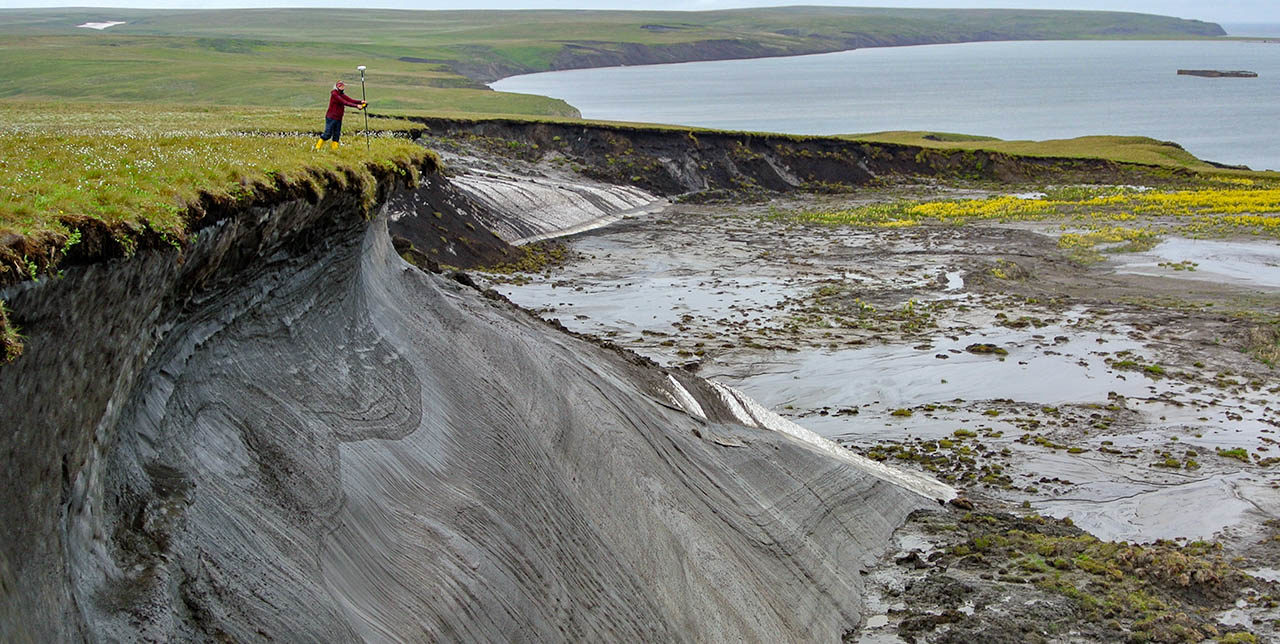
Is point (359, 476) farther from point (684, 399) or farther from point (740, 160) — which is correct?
point (740, 160)

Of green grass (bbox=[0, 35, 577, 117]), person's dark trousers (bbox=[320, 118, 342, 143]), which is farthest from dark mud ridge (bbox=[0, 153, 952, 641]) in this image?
green grass (bbox=[0, 35, 577, 117])

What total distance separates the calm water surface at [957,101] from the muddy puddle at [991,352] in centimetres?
4807

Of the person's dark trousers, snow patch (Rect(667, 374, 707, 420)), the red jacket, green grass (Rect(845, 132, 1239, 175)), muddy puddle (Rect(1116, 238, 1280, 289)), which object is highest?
the red jacket

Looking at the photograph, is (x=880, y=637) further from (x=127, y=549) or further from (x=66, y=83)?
(x=66, y=83)

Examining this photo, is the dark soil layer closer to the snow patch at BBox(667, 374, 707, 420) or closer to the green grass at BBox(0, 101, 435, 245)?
the snow patch at BBox(667, 374, 707, 420)

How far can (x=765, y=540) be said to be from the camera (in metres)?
15.0

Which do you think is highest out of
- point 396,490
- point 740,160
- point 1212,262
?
point 396,490

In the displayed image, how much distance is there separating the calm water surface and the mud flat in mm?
47799

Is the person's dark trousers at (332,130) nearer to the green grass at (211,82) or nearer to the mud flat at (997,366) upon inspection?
the mud flat at (997,366)

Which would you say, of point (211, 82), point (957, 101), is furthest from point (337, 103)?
point (957, 101)

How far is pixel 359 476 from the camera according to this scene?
11.9 meters

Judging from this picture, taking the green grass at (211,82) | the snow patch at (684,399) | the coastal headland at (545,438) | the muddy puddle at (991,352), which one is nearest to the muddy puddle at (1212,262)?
the muddy puddle at (991,352)

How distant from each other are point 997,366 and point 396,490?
62.0 feet

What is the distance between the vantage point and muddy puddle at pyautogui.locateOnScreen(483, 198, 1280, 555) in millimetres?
20188
